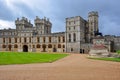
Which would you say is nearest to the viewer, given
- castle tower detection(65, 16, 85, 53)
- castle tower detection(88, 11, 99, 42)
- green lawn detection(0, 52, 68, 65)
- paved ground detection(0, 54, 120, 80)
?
paved ground detection(0, 54, 120, 80)

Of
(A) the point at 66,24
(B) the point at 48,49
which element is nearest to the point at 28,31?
(B) the point at 48,49

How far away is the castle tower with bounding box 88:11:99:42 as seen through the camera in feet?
287

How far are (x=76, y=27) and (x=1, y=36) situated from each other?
40421 mm

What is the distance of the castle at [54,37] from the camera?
82.6 meters

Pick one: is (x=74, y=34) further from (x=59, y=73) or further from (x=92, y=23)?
(x=59, y=73)

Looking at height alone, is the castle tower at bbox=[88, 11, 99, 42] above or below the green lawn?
above

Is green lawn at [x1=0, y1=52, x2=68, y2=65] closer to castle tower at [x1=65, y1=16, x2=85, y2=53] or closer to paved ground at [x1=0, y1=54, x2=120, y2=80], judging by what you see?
paved ground at [x1=0, y1=54, x2=120, y2=80]

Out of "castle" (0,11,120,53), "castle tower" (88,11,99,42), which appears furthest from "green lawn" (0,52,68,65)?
"castle tower" (88,11,99,42)

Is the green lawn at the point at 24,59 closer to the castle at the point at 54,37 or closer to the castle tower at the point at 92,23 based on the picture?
the castle at the point at 54,37

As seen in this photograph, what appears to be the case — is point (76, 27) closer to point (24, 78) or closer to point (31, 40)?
point (31, 40)

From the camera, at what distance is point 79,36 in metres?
82.1

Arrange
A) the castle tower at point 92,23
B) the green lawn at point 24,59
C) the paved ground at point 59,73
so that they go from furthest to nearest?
the castle tower at point 92,23 < the green lawn at point 24,59 < the paved ground at point 59,73

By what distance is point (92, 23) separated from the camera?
88.2 m

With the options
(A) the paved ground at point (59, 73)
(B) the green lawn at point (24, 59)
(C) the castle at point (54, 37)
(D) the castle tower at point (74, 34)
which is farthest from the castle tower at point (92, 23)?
(A) the paved ground at point (59, 73)
